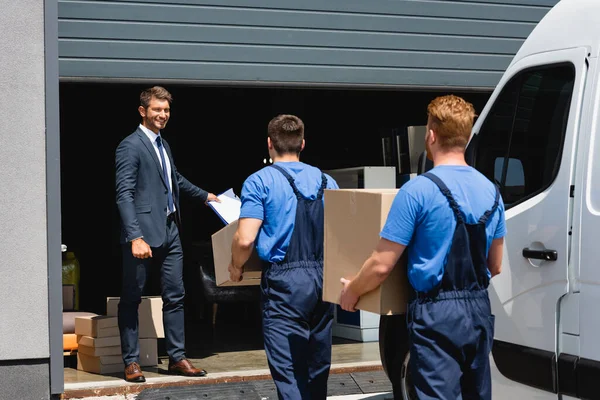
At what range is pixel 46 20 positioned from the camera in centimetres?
589

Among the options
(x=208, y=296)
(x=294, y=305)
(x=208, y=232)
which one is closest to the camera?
(x=294, y=305)

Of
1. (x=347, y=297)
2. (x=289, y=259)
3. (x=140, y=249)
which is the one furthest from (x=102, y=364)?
(x=347, y=297)

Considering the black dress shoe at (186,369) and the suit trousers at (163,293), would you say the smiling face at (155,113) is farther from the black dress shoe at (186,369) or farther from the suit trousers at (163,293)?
the black dress shoe at (186,369)

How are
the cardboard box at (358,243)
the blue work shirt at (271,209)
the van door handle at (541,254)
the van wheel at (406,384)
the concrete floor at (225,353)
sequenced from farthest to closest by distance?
the concrete floor at (225,353)
the van wheel at (406,384)
the blue work shirt at (271,209)
the van door handle at (541,254)
the cardboard box at (358,243)

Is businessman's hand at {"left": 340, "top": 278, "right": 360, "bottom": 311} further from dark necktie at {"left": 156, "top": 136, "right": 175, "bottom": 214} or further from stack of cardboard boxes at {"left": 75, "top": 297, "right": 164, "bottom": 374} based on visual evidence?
stack of cardboard boxes at {"left": 75, "top": 297, "right": 164, "bottom": 374}

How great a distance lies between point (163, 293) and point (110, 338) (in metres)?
0.61

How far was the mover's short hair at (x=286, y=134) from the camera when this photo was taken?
4.75 metres

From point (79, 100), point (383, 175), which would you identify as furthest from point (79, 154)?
point (383, 175)

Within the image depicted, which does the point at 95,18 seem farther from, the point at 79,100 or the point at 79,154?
the point at 79,154

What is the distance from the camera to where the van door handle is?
14.2ft

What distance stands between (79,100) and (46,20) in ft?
22.6

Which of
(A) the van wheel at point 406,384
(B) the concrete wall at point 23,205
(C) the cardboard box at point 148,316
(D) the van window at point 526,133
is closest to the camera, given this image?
(D) the van window at point 526,133

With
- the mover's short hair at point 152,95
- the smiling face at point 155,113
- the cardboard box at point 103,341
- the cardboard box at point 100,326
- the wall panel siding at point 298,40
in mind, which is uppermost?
the wall panel siding at point 298,40

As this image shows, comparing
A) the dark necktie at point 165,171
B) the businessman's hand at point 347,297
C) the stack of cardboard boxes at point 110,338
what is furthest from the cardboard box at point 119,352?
the businessman's hand at point 347,297
